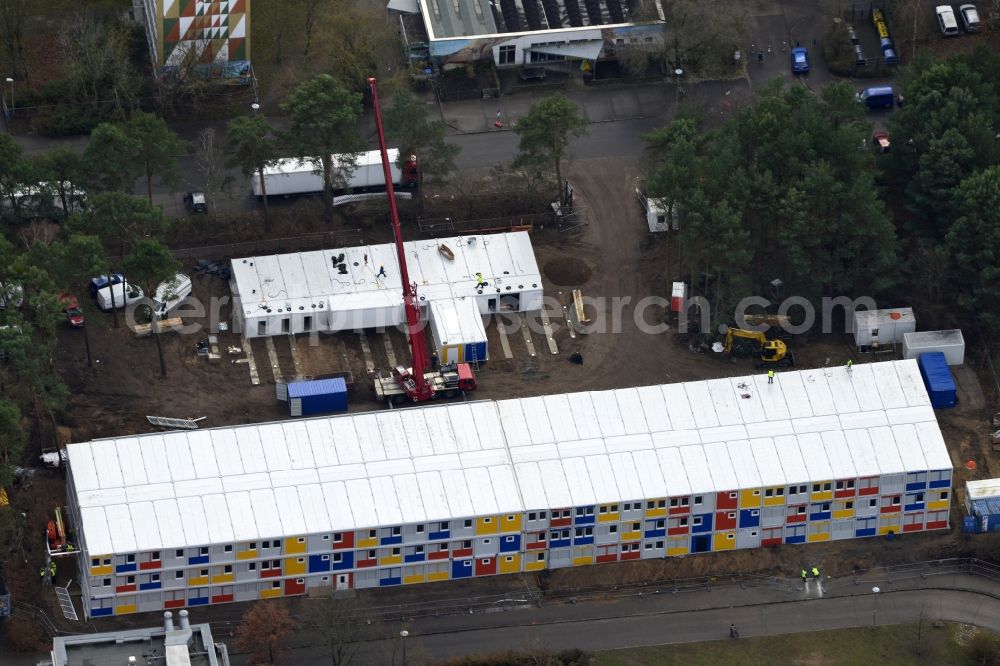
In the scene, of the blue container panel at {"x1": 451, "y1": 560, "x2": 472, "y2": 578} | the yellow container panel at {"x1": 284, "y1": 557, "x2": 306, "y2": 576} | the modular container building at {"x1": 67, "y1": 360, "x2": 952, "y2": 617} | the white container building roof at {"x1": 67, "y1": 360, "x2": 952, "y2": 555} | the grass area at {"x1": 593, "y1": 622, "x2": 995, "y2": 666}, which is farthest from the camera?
the blue container panel at {"x1": 451, "y1": 560, "x2": 472, "y2": 578}

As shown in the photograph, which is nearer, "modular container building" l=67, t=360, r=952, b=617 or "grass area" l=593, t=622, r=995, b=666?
"grass area" l=593, t=622, r=995, b=666

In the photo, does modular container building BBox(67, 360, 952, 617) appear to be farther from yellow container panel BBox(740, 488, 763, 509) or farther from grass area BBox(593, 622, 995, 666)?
grass area BBox(593, 622, 995, 666)

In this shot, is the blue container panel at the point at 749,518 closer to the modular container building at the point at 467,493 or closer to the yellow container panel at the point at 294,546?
the modular container building at the point at 467,493

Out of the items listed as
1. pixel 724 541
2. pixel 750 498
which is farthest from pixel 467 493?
pixel 750 498

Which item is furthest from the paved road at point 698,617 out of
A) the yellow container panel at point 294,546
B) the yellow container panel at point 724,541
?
the yellow container panel at point 294,546

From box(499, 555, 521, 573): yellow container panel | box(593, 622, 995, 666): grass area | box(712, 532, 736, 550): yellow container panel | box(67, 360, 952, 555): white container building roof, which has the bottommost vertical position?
box(593, 622, 995, 666): grass area

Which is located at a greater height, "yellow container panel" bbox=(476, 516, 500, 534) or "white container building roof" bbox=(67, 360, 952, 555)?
"white container building roof" bbox=(67, 360, 952, 555)

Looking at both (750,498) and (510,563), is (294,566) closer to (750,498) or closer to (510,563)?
(510,563)

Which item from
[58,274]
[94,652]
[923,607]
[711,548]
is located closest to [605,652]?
[711,548]

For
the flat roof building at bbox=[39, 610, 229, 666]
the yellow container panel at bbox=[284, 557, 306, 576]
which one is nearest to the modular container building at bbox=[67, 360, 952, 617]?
the yellow container panel at bbox=[284, 557, 306, 576]

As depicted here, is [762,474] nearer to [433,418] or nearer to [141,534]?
[433,418]
